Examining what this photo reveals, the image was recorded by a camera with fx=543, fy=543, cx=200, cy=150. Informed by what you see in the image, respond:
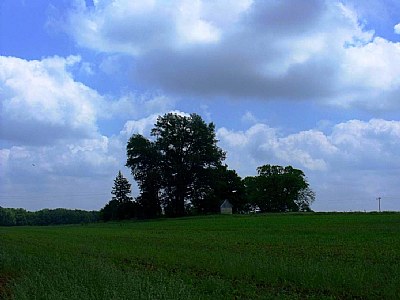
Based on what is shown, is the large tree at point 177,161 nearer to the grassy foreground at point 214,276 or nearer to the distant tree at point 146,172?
the distant tree at point 146,172

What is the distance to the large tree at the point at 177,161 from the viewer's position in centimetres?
8431

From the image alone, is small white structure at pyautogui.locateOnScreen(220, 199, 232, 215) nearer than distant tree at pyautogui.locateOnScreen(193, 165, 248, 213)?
No

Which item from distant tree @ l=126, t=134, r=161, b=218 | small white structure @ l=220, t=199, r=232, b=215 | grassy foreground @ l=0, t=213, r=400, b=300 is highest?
distant tree @ l=126, t=134, r=161, b=218

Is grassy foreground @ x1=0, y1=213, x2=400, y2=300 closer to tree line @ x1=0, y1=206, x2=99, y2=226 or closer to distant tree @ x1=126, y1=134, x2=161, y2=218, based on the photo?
distant tree @ x1=126, y1=134, x2=161, y2=218

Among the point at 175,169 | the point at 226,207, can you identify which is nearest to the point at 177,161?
the point at 175,169

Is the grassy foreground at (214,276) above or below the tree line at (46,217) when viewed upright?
below

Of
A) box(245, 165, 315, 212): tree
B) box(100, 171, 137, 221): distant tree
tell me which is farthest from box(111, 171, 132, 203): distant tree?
box(245, 165, 315, 212): tree

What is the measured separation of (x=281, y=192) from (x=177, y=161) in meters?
42.2

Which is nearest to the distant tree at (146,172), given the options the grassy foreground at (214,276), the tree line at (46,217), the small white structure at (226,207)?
the small white structure at (226,207)

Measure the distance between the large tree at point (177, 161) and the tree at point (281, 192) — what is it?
120 ft

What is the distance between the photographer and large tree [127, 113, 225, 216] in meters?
84.3

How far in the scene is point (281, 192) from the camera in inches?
4759

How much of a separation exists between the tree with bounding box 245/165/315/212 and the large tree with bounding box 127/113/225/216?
36.6 meters

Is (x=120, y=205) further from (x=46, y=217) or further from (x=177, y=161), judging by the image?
(x=46, y=217)
